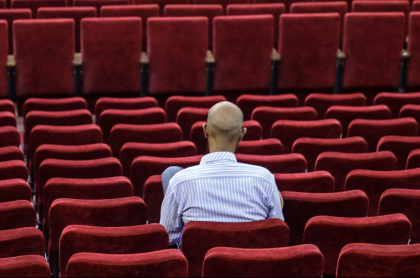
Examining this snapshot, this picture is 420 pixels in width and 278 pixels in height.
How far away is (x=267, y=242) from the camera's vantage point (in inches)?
18.6

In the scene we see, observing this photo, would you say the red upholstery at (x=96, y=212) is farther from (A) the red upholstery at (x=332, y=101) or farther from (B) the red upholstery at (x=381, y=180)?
(A) the red upholstery at (x=332, y=101)

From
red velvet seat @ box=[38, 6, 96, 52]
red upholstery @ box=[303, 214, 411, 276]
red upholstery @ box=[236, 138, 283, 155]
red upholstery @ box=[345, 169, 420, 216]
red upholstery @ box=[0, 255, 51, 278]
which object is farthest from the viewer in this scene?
red velvet seat @ box=[38, 6, 96, 52]

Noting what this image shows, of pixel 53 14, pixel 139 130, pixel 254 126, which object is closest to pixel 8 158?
pixel 139 130

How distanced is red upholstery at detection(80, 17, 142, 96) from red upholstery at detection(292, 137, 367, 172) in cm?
47

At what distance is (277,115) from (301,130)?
7 centimetres

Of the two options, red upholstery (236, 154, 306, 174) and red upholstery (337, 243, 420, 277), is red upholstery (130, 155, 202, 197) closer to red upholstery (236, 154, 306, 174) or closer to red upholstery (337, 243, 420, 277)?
red upholstery (236, 154, 306, 174)

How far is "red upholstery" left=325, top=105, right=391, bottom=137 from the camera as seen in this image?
873mm

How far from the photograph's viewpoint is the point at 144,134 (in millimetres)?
775

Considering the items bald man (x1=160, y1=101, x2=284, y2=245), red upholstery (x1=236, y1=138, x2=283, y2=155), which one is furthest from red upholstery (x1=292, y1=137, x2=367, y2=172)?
bald man (x1=160, y1=101, x2=284, y2=245)

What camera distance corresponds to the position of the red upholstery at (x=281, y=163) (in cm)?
66

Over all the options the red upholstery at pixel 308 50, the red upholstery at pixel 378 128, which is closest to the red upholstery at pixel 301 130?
the red upholstery at pixel 378 128

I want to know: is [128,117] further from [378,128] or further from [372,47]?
[372,47]

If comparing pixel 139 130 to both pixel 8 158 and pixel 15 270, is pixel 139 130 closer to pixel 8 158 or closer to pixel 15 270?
pixel 8 158

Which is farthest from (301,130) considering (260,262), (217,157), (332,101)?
(260,262)
